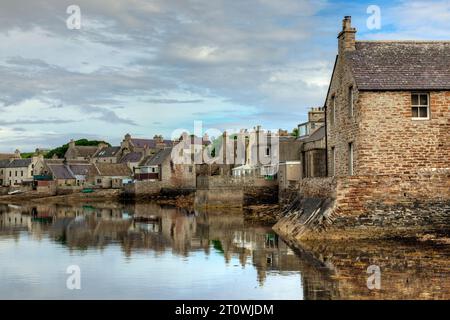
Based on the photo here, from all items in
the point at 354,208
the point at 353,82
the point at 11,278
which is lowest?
the point at 11,278

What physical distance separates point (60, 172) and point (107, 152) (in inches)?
1074

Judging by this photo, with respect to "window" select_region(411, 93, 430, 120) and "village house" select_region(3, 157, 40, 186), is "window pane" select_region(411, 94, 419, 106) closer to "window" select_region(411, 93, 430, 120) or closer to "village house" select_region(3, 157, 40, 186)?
"window" select_region(411, 93, 430, 120)

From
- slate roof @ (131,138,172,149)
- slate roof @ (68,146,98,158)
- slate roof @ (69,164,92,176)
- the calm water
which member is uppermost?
slate roof @ (131,138,172,149)

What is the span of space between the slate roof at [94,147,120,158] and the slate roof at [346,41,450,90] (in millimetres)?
97557

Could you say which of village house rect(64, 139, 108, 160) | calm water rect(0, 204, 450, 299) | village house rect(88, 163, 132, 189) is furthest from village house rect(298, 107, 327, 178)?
village house rect(64, 139, 108, 160)

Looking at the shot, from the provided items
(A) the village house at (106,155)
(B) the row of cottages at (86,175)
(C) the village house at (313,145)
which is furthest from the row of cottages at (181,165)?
(A) the village house at (106,155)

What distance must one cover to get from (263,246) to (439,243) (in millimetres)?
6843

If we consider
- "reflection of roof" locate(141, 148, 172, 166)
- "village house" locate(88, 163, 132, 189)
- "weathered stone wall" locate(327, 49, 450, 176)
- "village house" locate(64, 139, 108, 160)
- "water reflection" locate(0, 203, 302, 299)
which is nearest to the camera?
"water reflection" locate(0, 203, 302, 299)

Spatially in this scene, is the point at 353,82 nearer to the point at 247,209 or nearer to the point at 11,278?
the point at 11,278

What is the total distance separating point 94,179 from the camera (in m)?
96.2

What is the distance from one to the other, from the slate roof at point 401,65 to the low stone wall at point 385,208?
4.67 m

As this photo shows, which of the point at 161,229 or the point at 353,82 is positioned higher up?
the point at 353,82

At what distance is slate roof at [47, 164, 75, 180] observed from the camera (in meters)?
98.8
